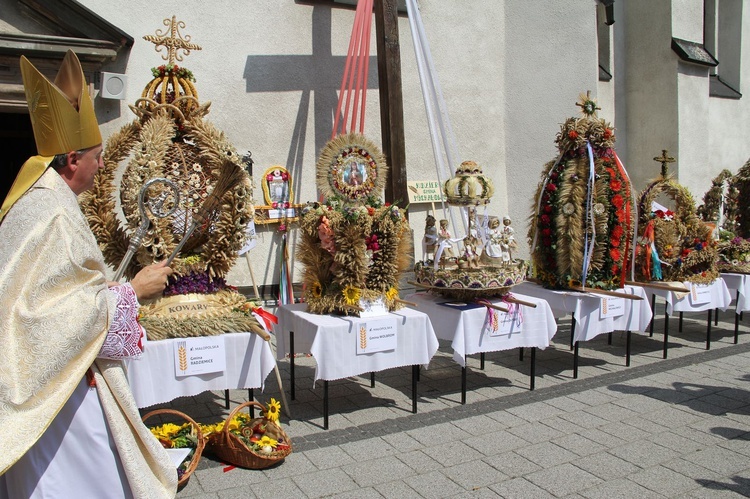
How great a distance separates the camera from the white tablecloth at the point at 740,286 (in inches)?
302

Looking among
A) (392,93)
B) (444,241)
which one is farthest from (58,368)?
(392,93)

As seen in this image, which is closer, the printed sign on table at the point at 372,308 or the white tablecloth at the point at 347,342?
the white tablecloth at the point at 347,342

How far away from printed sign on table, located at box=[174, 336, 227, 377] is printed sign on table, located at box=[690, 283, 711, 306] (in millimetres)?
5484

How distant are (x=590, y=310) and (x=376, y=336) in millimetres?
2483

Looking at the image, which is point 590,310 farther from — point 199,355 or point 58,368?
point 58,368

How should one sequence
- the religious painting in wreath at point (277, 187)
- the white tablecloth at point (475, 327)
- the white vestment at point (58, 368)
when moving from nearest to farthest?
the white vestment at point (58, 368)
the white tablecloth at point (475, 327)
the religious painting in wreath at point (277, 187)

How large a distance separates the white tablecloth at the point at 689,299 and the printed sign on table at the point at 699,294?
0.08 feet

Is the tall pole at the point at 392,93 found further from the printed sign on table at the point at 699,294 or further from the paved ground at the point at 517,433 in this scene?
the printed sign on table at the point at 699,294

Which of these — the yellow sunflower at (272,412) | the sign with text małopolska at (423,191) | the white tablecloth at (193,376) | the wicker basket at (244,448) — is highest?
the sign with text małopolska at (423,191)

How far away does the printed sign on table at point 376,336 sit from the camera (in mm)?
4887

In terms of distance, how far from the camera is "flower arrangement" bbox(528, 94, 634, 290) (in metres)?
6.34

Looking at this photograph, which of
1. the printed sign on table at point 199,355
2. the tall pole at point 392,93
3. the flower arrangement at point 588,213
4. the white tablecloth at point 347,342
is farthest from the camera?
the tall pole at point 392,93

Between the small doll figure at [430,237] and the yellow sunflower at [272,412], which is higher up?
the small doll figure at [430,237]

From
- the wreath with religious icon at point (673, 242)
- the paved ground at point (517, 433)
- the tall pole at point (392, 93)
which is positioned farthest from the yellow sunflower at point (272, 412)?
the wreath with religious icon at point (673, 242)
